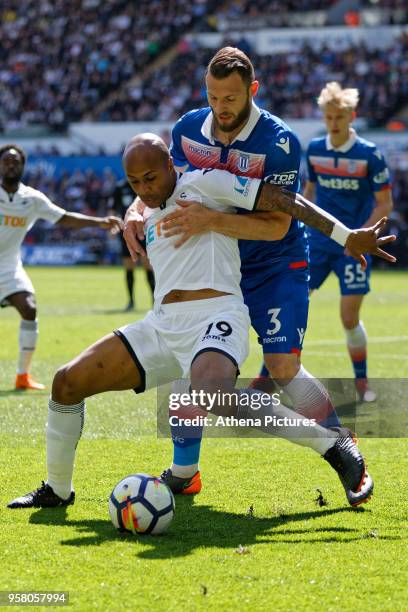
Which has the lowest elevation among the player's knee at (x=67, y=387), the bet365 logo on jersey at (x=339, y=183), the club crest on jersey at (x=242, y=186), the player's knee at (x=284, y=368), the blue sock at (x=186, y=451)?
the blue sock at (x=186, y=451)

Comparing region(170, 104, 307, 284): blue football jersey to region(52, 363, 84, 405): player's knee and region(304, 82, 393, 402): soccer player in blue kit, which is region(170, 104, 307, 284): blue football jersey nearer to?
region(52, 363, 84, 405): player's knee

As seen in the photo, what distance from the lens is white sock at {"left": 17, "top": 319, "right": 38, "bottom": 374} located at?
10.1 m

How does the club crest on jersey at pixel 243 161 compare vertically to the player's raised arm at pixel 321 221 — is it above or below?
above

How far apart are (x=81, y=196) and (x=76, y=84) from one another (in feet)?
31.2

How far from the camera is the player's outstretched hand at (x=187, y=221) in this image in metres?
5.39

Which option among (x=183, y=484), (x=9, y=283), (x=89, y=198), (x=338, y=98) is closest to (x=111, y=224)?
(x=9, y=283)

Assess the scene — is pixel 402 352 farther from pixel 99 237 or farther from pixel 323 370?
pixel 99 237

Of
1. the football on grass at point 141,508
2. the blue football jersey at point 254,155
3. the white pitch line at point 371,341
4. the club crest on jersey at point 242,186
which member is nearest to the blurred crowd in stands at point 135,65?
the white pitch line at point 371,341

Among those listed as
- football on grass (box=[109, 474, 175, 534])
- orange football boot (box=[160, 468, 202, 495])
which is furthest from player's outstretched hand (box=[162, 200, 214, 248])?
orange football boot (box=[160, 468, 202, 495])

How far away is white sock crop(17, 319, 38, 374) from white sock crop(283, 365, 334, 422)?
456 cm

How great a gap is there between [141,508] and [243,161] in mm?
2069

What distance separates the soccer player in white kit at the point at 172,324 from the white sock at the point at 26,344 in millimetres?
4564

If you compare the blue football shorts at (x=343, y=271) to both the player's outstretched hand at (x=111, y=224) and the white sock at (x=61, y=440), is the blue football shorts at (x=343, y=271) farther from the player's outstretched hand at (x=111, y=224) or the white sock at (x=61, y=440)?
the white sock at (x=61, y=440)

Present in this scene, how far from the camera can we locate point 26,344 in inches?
400
